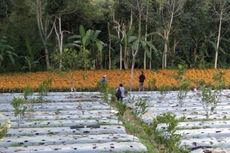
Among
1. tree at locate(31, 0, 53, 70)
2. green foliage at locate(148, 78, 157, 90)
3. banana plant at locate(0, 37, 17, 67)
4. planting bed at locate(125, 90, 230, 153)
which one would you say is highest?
tree at locate(31, 0, 53, 70)

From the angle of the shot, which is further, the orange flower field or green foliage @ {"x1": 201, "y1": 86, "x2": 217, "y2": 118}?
the orange flower field

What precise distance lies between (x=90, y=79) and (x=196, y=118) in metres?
11.3

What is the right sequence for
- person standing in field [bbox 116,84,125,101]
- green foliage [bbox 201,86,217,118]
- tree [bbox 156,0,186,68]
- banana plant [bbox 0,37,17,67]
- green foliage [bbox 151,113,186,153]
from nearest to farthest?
green foliage [bbox 151,113,186,153] < green foliage [bbox 201,86,217,118] < person standing in field [bbox 116,84,125,101] < banana plant [bbox 0,37,17,67] < tree [bbox 156,0,186,68]

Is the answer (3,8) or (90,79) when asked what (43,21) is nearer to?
(3,8)

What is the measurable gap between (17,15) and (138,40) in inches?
320

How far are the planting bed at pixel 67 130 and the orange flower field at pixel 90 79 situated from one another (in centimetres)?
407

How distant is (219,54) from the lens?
36281 millimetres

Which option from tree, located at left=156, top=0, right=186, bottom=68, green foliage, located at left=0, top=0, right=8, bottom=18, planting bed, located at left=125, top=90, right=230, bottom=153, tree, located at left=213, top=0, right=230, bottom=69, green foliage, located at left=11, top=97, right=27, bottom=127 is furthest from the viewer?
green foliage, located at left=0, top=0, right=8, bottom=18

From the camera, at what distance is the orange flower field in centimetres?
2845

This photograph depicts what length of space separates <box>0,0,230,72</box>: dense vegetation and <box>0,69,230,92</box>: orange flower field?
3.88 ft

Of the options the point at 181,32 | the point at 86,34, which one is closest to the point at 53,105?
the point at 86,34

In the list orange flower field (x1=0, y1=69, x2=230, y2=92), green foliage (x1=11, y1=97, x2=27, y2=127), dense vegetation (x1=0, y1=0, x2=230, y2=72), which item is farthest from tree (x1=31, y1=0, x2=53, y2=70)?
green foliage (x1=11, y1=97, x2=27, y2=127)

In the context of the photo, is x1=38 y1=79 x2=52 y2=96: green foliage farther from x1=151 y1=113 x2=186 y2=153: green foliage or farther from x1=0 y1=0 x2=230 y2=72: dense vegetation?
x1=151 y1=113 x2=186 y2=153: green foliage

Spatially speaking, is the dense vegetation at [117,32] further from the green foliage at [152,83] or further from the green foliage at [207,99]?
the green foliage at [207,99]
